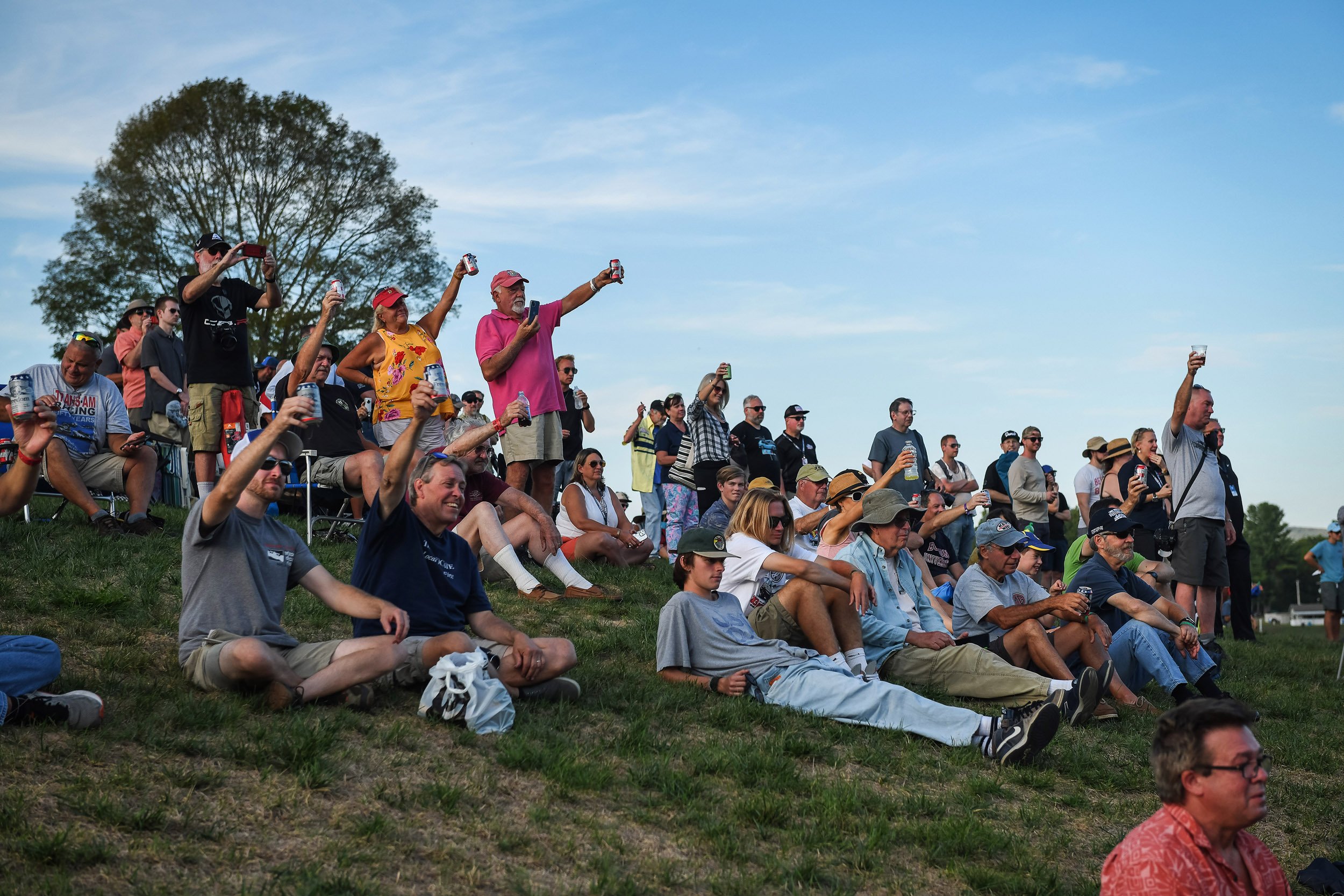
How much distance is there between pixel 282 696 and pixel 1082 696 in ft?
14.7

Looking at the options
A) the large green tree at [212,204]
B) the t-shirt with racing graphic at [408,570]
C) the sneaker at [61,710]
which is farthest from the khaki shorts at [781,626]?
the large green tree at [212,204]

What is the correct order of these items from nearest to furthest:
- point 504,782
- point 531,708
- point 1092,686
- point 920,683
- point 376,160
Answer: point 504,782
point 531,708
point 1092,686
point 920,683
point 376,160

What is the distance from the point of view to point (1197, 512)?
34.6ft

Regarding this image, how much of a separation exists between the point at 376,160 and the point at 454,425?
18.3 metres

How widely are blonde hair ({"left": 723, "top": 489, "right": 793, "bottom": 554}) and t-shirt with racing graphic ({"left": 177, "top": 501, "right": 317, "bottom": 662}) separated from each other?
299 centimetres

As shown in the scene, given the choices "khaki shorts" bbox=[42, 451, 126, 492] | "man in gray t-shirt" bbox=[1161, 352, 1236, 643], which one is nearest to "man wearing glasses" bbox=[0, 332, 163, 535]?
"khaki shorts" bbox=[42, 451, 126, 492]

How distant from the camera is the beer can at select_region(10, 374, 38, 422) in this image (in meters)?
5.74

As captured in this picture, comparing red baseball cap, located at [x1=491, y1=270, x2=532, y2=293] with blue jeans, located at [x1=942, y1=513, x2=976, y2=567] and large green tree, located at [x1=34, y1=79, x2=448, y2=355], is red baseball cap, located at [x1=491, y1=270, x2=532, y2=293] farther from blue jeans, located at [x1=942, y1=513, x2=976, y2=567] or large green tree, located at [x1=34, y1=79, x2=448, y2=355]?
large green tree, located at [x1=34, y1=79, x2=448, y2=355]

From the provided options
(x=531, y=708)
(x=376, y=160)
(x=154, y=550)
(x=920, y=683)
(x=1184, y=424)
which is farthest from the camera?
(x=376, y=160)

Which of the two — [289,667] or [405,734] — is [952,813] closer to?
[405,734]

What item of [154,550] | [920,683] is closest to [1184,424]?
[920,683]

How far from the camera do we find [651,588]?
9797 mm

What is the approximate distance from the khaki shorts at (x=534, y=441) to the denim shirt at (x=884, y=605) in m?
2.87

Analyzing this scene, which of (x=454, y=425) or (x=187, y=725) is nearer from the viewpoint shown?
(x=187, y=725)
